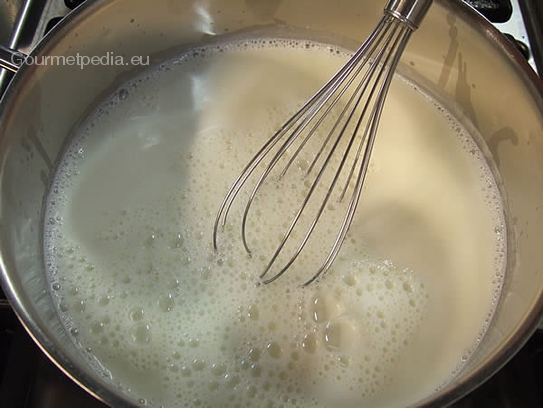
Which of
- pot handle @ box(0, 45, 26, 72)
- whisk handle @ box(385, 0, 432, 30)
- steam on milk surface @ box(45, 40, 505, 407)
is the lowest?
steam on milk surface @ box(45, 40, 505, 407)

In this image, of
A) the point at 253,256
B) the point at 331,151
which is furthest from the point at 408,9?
the point at 253,256

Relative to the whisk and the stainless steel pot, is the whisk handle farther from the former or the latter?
the stainless steel pot

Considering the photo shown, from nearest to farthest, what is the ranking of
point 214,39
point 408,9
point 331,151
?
point 408,9 → point 331,151 → point 214,39

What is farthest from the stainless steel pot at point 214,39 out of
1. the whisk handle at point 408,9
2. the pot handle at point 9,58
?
the whisk handle at point 408,9

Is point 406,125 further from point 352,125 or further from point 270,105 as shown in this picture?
point 270,105

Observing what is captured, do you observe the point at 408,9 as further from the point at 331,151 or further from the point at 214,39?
the point at 214,39

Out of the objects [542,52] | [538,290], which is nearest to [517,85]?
[542,52]

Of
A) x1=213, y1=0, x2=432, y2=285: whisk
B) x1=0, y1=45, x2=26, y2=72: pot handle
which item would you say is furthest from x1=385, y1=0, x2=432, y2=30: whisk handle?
x1=0, y1=45, x2=26, y2=72: pot handle
